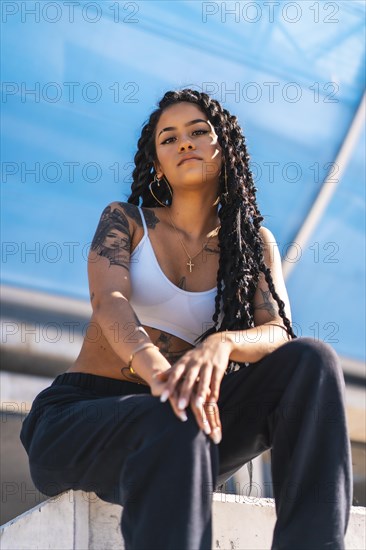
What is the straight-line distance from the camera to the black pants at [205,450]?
147 cm

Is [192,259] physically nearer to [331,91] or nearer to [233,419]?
[233,419]

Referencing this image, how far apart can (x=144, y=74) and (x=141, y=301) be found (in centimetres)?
201

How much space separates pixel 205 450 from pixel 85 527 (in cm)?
57

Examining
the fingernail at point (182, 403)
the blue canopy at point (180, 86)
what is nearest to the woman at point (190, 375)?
the fingernail at point (182, 403)

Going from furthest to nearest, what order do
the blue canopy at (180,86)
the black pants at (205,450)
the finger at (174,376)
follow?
the blue canopy at (180,86) → the finger at (174,376) → the black pants at (205,450)

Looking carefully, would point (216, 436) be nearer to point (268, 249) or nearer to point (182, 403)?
point (182, 403)

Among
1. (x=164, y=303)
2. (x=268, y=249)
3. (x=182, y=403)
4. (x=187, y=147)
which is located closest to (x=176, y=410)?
(x=182, y=403)

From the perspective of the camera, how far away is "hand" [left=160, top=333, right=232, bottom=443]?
1.54m

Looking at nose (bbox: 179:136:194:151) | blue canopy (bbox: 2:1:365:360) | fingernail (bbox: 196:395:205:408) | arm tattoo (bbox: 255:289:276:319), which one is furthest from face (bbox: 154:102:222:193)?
blue canopy (bbox: 2:1:365:360)

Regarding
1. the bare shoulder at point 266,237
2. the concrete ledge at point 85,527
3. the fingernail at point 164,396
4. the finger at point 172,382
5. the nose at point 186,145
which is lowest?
the concrete ledge at point 85,527

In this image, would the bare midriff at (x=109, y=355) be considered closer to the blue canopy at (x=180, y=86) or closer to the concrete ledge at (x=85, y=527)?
the concrete ledge at (x=85, y=527)

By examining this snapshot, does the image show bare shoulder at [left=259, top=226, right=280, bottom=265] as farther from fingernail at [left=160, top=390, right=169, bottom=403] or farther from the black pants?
fingernail at [left=160, top=390, right=169, bottom=403]

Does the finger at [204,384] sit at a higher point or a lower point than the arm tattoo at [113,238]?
lower

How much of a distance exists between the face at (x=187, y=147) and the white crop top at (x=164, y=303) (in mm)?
248
